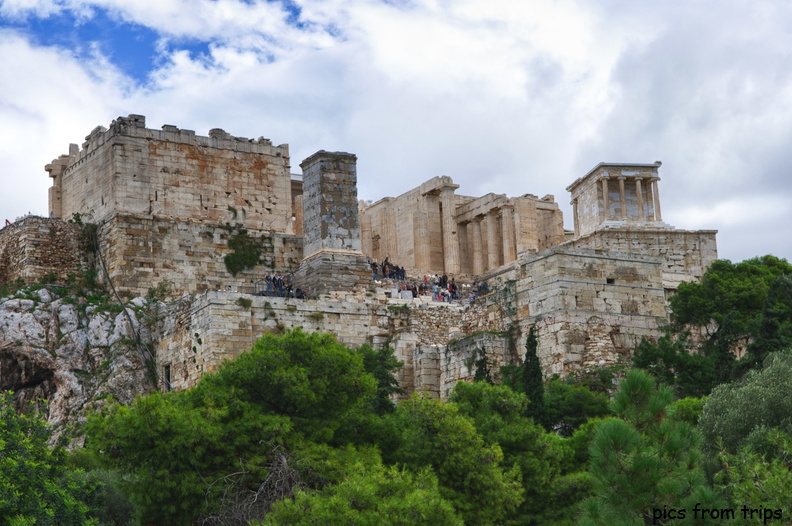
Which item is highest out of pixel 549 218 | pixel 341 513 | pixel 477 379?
pixel 549 218

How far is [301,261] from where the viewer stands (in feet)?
146

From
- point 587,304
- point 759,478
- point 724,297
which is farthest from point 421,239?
point 759,478

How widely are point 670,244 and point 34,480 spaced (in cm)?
2903

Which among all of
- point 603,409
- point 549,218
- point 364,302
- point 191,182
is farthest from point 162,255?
point 549,218

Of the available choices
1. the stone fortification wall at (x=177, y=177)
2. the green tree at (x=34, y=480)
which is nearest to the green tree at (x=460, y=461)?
the green tree at (x=34, y=480)

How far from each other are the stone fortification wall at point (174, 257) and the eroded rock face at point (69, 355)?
72.5 inches

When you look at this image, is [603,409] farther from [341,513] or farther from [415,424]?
[341,513]

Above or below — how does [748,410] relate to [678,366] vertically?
below

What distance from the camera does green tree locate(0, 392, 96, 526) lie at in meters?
26.2

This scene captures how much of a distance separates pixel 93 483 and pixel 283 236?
17.3m

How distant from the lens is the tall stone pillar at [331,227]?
42.4m

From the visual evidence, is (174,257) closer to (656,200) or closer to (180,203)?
(180,203)

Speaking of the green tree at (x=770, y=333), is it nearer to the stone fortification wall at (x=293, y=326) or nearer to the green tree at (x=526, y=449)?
the green tree at (x=526, y=449)

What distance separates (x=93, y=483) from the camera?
28828mm
